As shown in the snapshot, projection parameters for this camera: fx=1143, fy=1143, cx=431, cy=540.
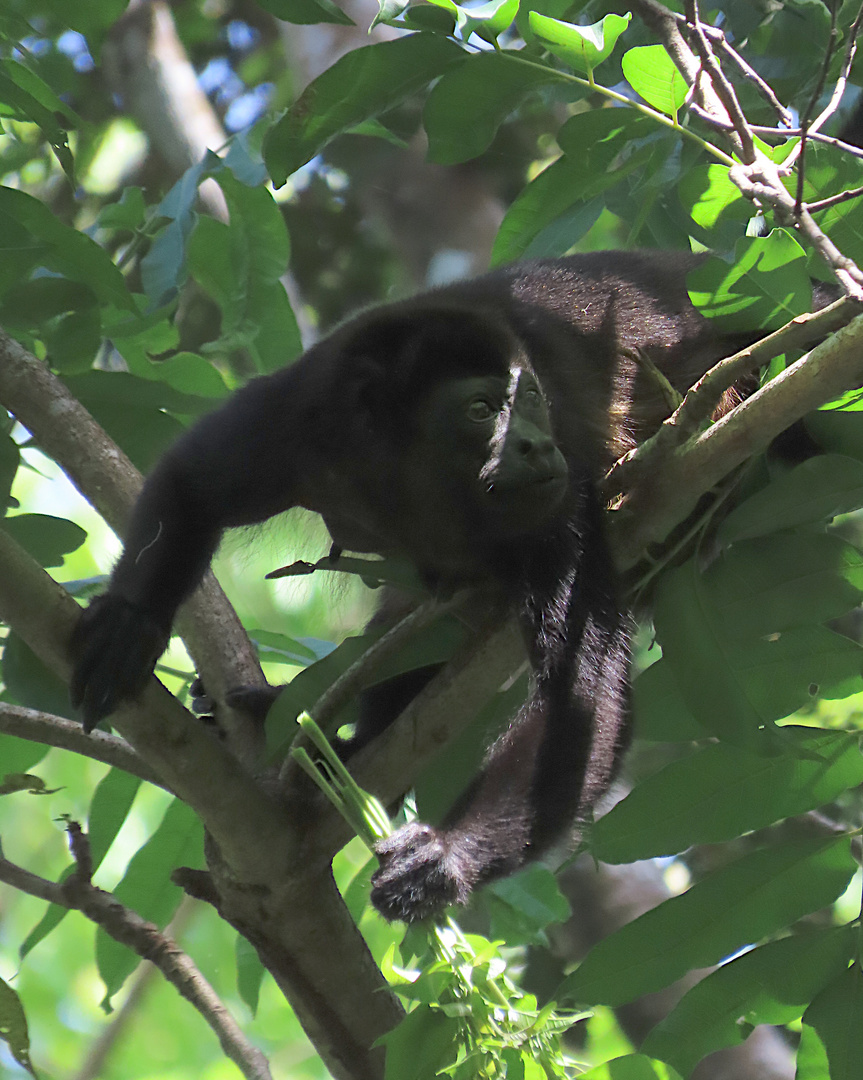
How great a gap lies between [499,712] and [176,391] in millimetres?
828

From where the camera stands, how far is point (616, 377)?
2.36m

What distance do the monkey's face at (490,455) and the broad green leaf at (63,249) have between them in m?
0.58

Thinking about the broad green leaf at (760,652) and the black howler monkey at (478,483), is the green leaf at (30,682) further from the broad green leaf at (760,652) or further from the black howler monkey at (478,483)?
the broad green leaf at (760,652)

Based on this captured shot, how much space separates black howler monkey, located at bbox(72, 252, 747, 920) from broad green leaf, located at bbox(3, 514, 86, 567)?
0.10 meters

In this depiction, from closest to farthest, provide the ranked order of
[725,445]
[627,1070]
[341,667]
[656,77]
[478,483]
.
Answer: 1. [627,1070]
2. [656,77]
3. [725,445]
4. [341,667]
5. [478,483]

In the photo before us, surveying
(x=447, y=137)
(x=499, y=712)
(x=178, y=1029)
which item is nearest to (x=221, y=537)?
(x=499, y=712)

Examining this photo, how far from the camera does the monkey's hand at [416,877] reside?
156 cm

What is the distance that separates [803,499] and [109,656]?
0.97m

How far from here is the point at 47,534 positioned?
1918 mm

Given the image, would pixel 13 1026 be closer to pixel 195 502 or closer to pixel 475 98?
pixel 195 502

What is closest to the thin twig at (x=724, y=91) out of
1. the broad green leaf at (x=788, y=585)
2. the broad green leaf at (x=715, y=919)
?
the broad green leaf at (x=788, y=585)

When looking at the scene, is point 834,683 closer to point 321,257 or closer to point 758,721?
point 758,721

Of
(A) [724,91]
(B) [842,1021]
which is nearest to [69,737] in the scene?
(B) [842,1021]

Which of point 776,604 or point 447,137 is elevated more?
point 447,137
